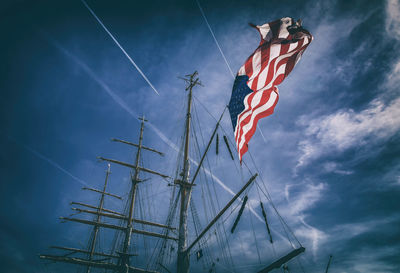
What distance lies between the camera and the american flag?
29.4 ft

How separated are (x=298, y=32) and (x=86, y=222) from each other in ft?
128

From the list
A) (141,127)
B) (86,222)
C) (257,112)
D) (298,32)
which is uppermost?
(141,127)

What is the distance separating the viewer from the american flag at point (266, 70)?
29.4 ft

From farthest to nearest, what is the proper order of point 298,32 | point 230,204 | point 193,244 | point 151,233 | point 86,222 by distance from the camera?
point 86,222, point 151,233, point 193,244, point 230,204, point 298,32

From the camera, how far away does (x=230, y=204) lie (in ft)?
36.1

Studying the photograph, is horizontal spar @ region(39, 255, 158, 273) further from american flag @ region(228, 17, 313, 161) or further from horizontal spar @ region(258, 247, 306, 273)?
american flag @ region(228, 17, 313, 161)

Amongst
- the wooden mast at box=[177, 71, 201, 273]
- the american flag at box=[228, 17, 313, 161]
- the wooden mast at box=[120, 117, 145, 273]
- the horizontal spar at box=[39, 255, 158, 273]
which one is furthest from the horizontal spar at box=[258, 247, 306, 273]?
the horizontal spar at box=[39, 255, 158, 273]

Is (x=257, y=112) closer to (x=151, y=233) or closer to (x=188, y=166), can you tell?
(x=188, y=166)

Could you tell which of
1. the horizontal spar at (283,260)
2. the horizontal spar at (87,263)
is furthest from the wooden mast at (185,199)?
the horizontal spar at (87,263)

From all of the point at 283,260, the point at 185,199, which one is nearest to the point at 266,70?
the point at 283,260

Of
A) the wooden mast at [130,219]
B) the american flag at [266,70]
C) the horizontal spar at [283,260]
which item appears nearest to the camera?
the horizontal spar at [283,260]

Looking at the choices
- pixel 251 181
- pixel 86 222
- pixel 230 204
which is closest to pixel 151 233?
pixel 86 222

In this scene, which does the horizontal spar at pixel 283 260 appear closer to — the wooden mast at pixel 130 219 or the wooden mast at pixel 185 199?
the wooden mast at pixel 185 199

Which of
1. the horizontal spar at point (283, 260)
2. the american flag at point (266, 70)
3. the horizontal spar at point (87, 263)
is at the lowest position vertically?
the horizontal spar at point (283, 260)
